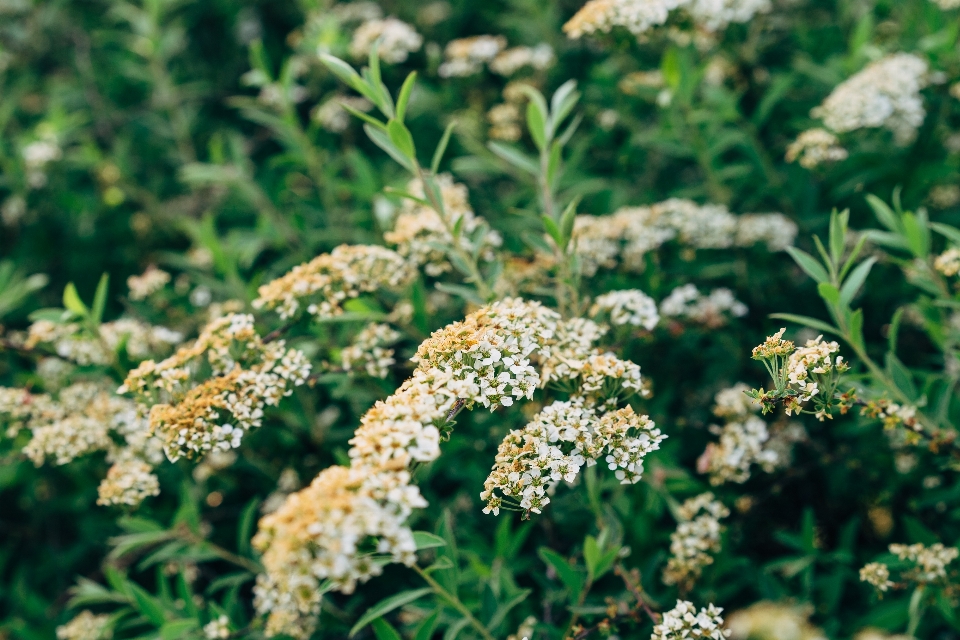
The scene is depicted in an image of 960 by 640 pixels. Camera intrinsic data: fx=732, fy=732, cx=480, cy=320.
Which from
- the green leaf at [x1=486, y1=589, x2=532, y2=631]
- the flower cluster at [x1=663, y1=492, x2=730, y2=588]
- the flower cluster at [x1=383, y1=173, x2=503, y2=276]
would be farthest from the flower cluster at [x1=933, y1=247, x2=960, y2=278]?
the green leaf at [x1=486, y1=589, x2=532, y2=631]

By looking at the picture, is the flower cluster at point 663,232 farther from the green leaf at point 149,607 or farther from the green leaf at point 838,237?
the green leaf at point 149,607

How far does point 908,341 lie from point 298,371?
314 centimetres

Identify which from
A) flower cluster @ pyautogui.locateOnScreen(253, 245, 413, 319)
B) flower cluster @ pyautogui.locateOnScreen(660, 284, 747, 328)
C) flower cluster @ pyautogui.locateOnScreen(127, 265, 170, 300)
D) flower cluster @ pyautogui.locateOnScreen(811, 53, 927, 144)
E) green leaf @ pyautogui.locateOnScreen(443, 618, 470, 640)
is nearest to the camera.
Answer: green leaf @ pyautogui.locateOnScreen(443, 618, 470, 640)

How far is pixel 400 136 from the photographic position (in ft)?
8.46

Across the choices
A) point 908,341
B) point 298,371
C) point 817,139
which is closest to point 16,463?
point 298,371

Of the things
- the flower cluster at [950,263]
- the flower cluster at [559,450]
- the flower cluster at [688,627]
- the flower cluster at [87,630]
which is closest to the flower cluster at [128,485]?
the flower cluster at [87,630]

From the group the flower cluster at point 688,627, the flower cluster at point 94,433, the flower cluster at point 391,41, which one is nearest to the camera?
the flower cluster at point 688,627

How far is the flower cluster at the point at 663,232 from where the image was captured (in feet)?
11.0

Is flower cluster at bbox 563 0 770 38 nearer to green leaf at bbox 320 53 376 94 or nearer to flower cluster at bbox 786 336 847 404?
green leaf at bbox 320 53 376 94

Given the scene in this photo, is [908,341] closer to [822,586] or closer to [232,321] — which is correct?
[822,586]

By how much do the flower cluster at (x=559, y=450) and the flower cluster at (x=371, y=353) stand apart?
806 mm

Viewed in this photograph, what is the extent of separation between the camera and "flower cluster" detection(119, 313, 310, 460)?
2348 mm

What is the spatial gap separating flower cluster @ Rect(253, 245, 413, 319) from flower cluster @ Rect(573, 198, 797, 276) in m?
0.91

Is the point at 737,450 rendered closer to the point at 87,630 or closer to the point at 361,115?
the point at 361,115
